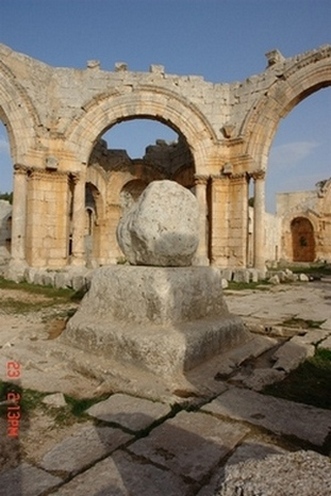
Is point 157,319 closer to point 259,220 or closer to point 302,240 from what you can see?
point 259,220

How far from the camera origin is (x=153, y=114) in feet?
40.5

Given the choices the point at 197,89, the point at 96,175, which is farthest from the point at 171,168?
the point at 197,89

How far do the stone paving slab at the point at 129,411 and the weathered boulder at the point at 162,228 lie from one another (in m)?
1.49

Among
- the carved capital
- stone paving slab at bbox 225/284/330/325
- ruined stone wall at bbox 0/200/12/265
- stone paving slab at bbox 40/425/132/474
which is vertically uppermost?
the carved capital

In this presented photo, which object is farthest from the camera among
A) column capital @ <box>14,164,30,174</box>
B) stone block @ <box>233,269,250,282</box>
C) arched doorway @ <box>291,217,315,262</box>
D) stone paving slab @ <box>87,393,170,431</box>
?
arched doorway @ <box>291,217,315,262</box>

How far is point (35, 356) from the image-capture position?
3564 mm

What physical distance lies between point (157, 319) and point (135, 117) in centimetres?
1068

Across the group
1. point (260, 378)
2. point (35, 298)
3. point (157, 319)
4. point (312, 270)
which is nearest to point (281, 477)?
point (260, 378)

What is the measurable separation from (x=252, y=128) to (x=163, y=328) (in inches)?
399

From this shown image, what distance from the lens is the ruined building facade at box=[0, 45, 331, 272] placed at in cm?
1109

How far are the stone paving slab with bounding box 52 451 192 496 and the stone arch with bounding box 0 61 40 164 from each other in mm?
10745

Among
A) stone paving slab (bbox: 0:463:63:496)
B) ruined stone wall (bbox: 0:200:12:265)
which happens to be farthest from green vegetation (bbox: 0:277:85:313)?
ruined stone wall (bbox: 0:200:12:265)

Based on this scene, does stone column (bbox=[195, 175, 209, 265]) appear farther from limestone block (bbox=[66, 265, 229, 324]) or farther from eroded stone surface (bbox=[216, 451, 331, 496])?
eroded stone surface (bbox=[216, 451, 331, 496])

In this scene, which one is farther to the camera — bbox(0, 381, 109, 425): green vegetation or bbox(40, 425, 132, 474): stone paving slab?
bbox(0, 381, 109, 425): green vegetation
